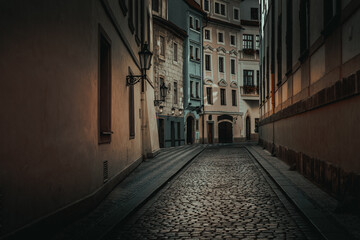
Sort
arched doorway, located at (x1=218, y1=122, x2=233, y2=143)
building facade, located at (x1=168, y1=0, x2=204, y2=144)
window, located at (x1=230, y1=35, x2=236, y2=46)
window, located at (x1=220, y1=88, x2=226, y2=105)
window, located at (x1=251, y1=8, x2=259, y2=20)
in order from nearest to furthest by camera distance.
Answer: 1. building facade, located at (x1=168, y1=0, x2=204, y2=144)
2. window, located at (x1=220, y1=88, x2=226, y2=105)
3. arched doorway, located at (x1=218, y1=122, x2=233, y2=143)
4. window, located at (x1=230, y1=35, x2=236, y2=46)
5. window, located at (x1=251, y1=8, x2=259, y2=20)

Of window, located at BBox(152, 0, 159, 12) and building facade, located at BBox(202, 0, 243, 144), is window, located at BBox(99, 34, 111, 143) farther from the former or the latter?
building facade, located at BBox(202, 0, 243, 144)

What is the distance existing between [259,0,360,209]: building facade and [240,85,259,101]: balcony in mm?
30082

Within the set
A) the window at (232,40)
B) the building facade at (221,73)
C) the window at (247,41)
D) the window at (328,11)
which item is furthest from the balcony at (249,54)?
the window at (328,11)

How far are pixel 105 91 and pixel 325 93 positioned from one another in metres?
4.61

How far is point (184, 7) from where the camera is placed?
3653cm

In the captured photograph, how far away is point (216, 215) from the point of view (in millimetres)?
6672

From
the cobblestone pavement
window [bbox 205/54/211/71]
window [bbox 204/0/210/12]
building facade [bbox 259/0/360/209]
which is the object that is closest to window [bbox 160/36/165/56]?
window [bbox 205/54/211/71]

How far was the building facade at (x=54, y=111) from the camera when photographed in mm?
4414

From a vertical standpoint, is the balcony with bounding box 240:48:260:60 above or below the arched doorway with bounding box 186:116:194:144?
above

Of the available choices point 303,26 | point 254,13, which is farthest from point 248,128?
point 303,26

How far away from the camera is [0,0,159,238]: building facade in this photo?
14.5 feet

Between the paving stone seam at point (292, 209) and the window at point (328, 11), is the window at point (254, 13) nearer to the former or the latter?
the paving stone seam at point (292, 209)

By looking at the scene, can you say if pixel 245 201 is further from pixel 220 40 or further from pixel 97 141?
pixel 220 40

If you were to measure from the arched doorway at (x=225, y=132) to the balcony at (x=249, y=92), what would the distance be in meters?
3.60
